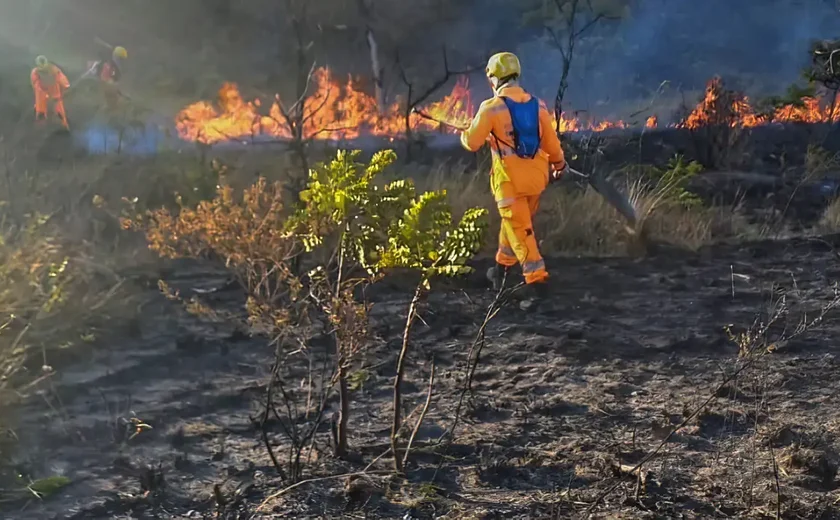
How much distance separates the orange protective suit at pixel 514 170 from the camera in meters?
5.03

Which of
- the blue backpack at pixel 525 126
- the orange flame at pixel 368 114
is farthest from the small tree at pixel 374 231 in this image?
the orange flame at pixel 368 114

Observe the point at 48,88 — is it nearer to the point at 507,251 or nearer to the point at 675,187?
the point at 507,251

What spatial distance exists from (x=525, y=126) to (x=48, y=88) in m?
6.44

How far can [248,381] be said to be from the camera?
4.12m

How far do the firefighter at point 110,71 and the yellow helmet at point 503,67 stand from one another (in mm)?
6420

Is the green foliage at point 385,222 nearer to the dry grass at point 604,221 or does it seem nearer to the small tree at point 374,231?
the small tree at point 374,231

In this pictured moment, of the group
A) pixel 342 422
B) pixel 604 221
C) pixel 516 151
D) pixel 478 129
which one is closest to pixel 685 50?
pixel 604 221

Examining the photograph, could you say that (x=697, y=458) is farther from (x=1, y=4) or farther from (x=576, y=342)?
(x=1, y=4)

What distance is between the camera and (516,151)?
520cm

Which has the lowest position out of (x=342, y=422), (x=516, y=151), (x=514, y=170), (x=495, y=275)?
(x=342, y=422)

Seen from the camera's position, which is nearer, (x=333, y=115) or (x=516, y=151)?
(x=516, y=151)

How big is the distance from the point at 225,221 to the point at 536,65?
9.19 m

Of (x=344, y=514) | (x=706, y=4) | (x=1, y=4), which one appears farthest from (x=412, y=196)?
(x=706, y=4)

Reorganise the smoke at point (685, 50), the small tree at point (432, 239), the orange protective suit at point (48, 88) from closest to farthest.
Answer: the small tree at point (432, 239) → the orange protective suit at point (48, 88) → the smoke at point (685, 50)
